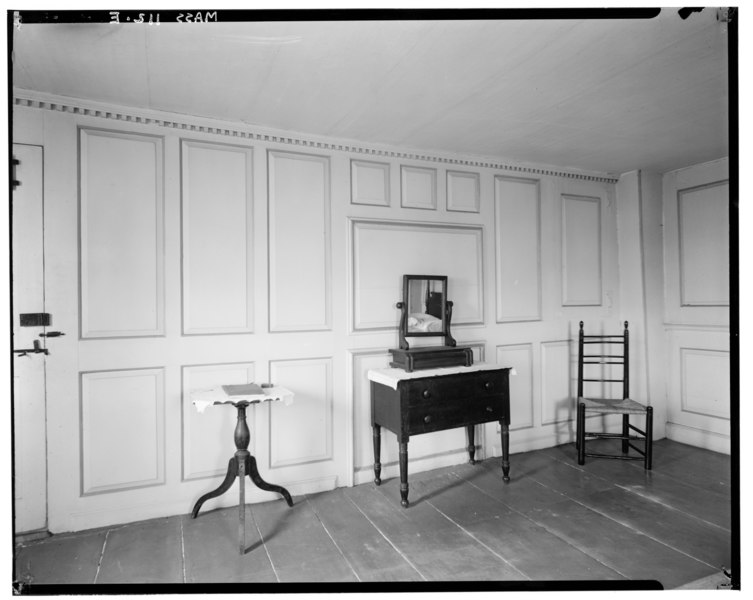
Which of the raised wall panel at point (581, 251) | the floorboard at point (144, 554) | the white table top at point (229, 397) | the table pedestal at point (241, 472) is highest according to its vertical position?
the raised wall panel at point (581, 251)

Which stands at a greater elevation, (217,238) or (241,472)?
(217,238)

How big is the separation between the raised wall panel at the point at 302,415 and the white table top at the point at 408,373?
1.16 feet

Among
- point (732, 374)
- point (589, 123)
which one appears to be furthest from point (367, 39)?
point (732, 374)

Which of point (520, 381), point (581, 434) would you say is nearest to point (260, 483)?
point (520, 381)

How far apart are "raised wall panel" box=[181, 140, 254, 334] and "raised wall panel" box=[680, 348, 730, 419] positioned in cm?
378

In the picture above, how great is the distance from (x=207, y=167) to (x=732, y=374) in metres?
2.96

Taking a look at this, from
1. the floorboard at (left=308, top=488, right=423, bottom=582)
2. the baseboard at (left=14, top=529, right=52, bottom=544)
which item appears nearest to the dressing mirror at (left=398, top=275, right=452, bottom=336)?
the floorboard at (left=308, top=488, right=423, bottom=582)

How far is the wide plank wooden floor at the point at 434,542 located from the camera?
2211 mm

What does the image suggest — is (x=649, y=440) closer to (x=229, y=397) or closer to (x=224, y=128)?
(x=229, y=397)

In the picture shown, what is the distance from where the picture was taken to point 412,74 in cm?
238

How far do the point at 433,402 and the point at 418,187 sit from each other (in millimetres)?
1634

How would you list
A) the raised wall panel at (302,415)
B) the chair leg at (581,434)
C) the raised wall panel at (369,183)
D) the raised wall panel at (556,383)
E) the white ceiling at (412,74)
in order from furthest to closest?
the raised wall panel at (556,383), the chair leg at (581,434), the raised wall panel at (369,183), the raised wall panel at (302,415), the white ceiling at (412,74)

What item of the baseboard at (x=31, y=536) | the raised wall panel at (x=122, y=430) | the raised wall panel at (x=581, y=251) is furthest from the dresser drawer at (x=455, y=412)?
the baseboard at (x=31, y=536)

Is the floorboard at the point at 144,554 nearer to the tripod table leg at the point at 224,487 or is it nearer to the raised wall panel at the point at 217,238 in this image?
the tripod table leg at the point at 224,487
